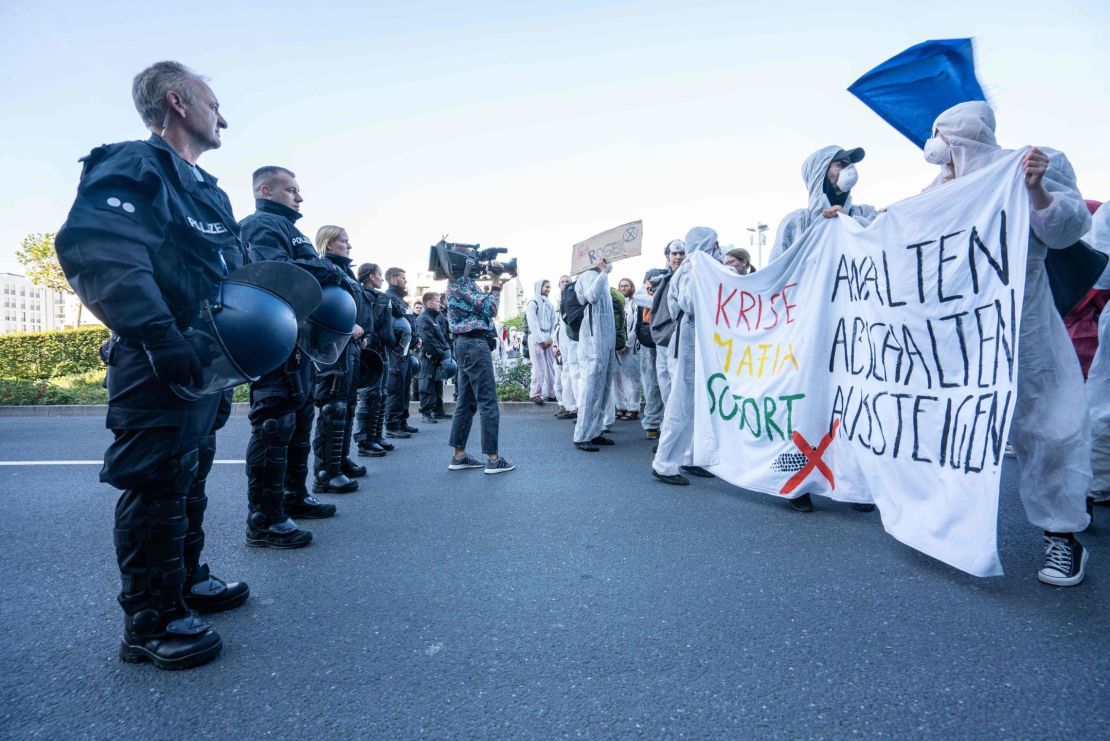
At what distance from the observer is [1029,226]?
8.16 ft

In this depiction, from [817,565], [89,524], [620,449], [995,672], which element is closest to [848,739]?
[995,672]

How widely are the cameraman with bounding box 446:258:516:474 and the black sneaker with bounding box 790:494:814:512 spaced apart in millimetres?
2300

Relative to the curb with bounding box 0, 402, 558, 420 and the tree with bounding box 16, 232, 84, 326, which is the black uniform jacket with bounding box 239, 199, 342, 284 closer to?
the curb with bounding box 0, 402, 558, 420

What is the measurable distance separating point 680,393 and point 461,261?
2096mm

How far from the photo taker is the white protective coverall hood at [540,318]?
10.6 metres

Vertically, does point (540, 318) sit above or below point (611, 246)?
below

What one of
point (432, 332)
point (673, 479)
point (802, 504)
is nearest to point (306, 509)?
point (673, 479)

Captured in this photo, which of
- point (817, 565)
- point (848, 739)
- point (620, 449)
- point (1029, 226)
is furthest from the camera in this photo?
point (620, 449)

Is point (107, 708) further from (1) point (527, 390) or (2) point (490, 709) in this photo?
(1) point (527, 390)

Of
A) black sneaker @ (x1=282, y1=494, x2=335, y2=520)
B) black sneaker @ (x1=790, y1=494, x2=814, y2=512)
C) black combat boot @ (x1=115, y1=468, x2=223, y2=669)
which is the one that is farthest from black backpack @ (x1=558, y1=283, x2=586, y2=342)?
black combat boot @ (x1=115, y1=468, x2=223, y2=669)

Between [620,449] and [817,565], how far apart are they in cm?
353

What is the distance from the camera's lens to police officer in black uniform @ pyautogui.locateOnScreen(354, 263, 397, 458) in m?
4.60

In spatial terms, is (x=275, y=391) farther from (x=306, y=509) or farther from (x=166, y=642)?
(x=166, y=642)

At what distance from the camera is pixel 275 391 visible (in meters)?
3.09
